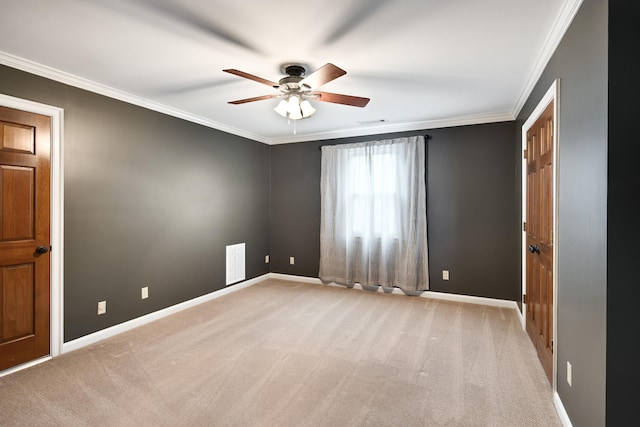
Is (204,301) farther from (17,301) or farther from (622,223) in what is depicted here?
(622,223)

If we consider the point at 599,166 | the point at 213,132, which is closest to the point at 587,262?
the point at 599,166

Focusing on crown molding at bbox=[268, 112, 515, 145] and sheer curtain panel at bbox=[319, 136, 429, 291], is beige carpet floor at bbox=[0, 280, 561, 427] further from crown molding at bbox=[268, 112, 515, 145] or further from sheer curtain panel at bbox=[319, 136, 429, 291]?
crown molding at bbox=[268, 112, 515, 145]

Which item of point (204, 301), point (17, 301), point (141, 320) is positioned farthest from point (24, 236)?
point (204, 301)

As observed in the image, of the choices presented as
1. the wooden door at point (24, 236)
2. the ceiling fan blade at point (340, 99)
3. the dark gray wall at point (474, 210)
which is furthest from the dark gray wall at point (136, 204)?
the dark gray wall at point (474, 210)

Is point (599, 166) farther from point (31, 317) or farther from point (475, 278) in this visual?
point (31, 317)

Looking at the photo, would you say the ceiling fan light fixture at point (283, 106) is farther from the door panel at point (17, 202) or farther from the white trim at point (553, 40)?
the door panel at point (17, 202)

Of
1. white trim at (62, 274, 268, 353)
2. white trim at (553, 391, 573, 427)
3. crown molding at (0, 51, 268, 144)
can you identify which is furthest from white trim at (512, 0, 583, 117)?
white trim at (62, 274, 268, 353)

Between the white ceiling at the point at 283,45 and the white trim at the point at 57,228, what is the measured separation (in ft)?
1.39

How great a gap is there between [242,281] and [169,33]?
11.8 feet

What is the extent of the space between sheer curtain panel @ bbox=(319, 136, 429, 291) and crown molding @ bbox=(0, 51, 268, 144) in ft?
6.47

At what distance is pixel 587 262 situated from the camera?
1.58 metres

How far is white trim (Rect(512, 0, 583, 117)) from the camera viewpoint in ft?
5.83

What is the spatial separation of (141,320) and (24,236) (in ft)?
4.54

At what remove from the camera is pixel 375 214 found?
469 cm
